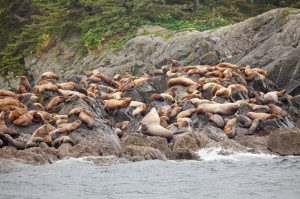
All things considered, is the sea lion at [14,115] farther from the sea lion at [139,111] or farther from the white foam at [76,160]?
the sea lion at [139,111]

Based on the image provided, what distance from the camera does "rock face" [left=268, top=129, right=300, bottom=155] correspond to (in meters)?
17.1

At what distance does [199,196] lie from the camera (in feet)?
34.7

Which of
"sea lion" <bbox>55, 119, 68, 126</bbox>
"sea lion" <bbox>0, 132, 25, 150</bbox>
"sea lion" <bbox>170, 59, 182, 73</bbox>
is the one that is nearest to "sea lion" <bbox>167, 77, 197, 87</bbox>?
"sea lion" <bbox>170, 59, 182, 73</bbox>

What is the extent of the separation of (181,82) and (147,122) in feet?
23.6

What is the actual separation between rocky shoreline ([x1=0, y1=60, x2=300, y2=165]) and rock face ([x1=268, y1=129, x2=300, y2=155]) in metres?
0.03

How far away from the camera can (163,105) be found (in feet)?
74.4

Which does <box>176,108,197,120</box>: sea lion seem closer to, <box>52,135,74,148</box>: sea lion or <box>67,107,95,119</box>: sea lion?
<box>67,107,95,119</box>: sea lion

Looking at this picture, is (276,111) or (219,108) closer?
(219,108)

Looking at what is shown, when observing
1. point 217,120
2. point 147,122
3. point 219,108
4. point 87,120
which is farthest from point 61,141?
point 219,108

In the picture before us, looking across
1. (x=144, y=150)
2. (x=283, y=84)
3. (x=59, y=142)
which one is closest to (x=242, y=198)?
(x=144, y=150)

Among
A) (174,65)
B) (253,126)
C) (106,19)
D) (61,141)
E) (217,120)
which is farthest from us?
(106,19)

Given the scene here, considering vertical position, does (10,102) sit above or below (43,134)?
below

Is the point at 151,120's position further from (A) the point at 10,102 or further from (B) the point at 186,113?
(A) the point at 10,102

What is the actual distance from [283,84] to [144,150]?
12512 millimetres
